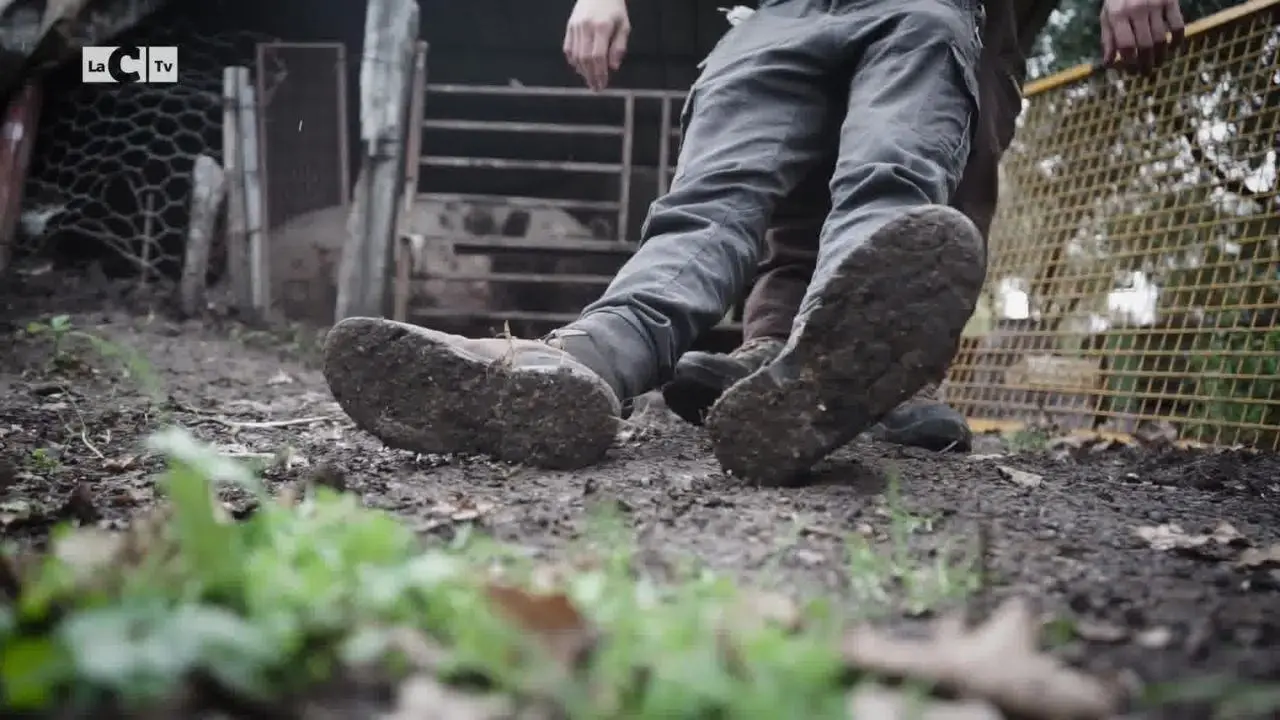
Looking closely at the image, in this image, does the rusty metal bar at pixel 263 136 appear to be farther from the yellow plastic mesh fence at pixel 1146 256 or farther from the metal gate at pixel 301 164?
the yellow plastic mesh fence at pixel 1146 256

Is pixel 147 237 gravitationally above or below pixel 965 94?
below

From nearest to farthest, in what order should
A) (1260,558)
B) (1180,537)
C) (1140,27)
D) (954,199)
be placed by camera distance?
(1260,558) < (1180,537) < (1140,27) < (954,199)

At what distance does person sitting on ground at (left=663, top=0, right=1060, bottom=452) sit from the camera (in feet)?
5.52

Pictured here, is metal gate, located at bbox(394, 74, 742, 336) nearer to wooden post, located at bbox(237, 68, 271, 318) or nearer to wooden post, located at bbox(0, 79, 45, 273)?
wooden post, located at bbox(237, 68, 271, 318)

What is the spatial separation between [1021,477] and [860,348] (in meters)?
0.52

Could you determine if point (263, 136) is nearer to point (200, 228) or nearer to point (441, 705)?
point (200, 228)

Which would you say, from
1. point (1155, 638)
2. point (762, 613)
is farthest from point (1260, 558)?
point (762, 613)

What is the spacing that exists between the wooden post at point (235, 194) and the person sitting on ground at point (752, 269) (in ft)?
8.07

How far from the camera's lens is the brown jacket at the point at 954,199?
6.30 ft

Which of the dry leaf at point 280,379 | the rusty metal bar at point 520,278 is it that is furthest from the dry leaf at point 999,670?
the rusty metal bar at point 520,278

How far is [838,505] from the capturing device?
1142 mm

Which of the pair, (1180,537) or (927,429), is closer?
(1180,537)

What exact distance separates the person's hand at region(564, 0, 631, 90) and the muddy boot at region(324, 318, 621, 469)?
2.28 feet

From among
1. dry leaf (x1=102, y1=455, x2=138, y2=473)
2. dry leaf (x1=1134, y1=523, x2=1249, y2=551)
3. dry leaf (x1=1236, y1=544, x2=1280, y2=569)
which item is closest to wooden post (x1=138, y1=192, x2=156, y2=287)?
dry leaf (x1=102, y1=455, x2=138, y2=473)
